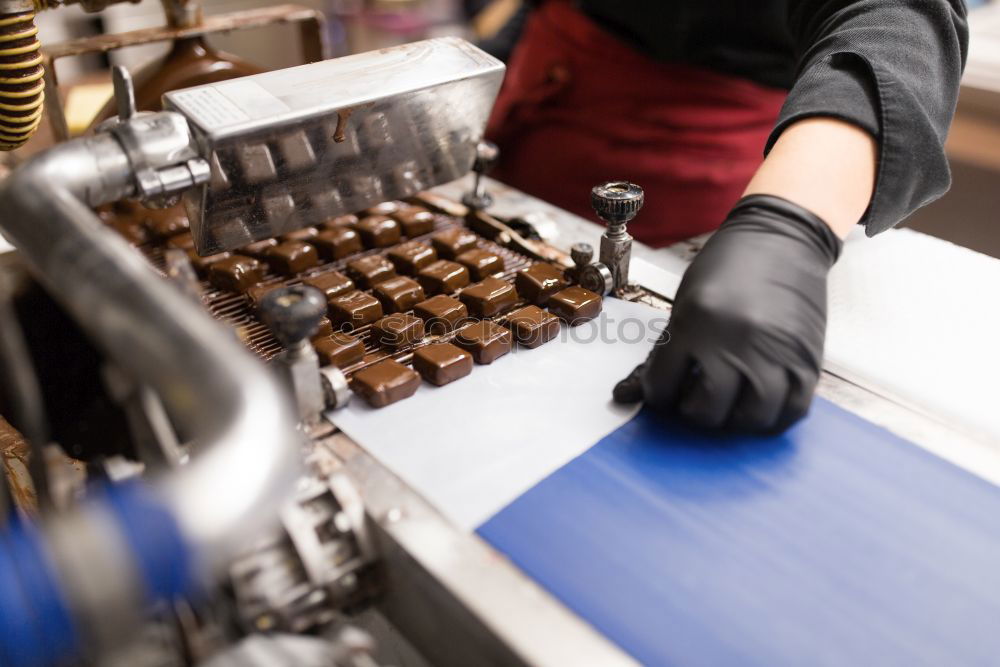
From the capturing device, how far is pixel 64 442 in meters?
1.47

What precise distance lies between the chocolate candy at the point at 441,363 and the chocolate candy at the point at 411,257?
28 centimetres

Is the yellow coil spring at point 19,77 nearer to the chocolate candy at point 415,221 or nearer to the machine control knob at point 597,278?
the chocolate candy at point 415,221

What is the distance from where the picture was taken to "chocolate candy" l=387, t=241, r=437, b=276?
152 centimetres

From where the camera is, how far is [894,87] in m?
1.32

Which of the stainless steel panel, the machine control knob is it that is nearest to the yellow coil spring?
the stainless steel panel

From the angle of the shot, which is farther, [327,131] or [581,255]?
[581,255]

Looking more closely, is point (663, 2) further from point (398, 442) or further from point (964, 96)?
point (964, 96)

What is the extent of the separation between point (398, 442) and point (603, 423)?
1.06ft

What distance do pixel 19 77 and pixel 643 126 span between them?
1.48 metres

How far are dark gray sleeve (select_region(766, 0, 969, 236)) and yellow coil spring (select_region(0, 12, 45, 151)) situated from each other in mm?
1291

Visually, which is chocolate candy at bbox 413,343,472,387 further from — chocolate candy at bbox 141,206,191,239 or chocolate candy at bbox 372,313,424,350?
chocolate candy at bbox 141,206,191,239

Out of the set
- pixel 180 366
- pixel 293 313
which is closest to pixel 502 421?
pixel 293 313

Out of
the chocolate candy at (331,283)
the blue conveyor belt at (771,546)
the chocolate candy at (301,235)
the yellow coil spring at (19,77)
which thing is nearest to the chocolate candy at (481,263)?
the chocolate candy at (331,283)

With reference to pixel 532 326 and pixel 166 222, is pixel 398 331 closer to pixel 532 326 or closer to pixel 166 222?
pixel 532 326
